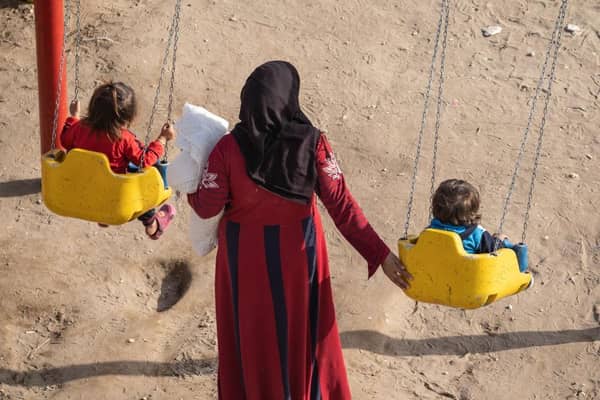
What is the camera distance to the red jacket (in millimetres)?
5320

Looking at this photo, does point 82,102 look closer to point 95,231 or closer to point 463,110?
point 95,231

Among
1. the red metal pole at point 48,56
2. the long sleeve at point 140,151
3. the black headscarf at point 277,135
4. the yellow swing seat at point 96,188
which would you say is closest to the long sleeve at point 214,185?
Result: the black headscarf at point 277,135

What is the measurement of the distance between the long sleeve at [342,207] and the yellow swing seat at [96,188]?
91cm

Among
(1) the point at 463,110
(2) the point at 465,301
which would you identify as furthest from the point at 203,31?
(2) the point at 465,301

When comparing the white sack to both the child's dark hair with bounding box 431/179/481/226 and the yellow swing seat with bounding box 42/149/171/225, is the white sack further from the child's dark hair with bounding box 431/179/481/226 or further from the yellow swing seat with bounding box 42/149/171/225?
the child's dark hair with bounding box 431/179/481/226

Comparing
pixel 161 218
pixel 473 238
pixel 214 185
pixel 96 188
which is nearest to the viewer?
pixel 214 185

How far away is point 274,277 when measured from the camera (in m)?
4.87

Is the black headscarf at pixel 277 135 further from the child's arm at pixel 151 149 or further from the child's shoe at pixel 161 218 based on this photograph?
the child's shoe at pixel 161 218

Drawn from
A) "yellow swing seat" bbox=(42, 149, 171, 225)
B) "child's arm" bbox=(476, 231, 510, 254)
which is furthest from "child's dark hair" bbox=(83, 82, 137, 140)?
"child's arm" bbox=(476, 231, 510, 254)

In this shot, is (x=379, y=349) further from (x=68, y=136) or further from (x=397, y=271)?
(x=68, y=136)

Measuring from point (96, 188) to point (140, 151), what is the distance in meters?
0.37

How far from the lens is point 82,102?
7.91m

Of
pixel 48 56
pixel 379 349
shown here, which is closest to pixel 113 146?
pixel 48 56

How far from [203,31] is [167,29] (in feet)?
0.95
